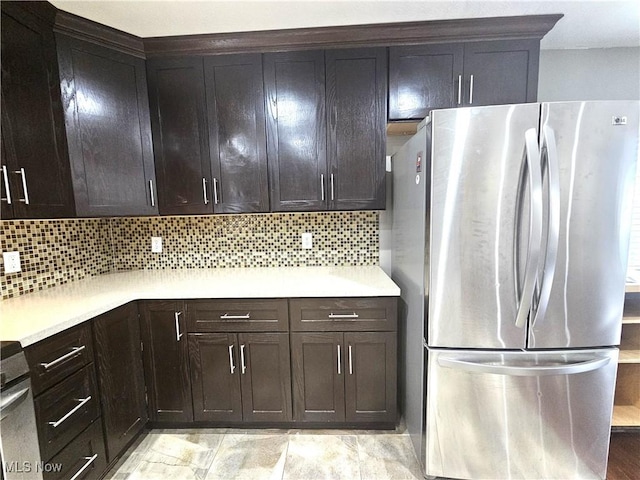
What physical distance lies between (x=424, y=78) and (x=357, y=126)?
484mm

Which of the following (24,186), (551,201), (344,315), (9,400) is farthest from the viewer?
(344,315)

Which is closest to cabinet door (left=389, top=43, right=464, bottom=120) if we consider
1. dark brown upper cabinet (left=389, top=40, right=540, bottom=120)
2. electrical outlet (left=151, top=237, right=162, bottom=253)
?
dark brown upper cabinet (left=389, top=40, right=540, bottom=120)

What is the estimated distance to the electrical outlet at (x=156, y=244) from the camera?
7.62ft

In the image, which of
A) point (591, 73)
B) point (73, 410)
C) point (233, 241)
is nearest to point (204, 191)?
point (233, 241)

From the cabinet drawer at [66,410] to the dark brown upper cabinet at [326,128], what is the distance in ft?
4.40

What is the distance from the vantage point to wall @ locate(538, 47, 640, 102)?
2.01 m

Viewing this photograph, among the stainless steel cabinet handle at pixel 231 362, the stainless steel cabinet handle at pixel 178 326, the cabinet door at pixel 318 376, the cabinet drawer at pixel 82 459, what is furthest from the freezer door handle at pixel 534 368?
the cabinet drawer at pixel 82 459

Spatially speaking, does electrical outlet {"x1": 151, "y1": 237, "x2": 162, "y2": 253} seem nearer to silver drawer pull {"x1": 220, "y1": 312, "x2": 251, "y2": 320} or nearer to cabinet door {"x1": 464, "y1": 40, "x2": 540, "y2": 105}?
silver drawer pull {"x1": 220, "y1": 312, "x2": 251, "y2": 320}

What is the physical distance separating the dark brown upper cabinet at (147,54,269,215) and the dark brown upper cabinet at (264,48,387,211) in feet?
0.34

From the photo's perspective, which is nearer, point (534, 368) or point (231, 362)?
point (534, 368)

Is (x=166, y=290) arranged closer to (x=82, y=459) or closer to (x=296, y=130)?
(x=82, y=459)

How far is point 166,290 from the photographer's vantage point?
177 centimetres

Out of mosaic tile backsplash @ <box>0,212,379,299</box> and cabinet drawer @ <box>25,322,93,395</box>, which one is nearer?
cabinet drawer @ <box>25,322,93,395</box>

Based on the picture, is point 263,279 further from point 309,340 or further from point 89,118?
point 89,118
